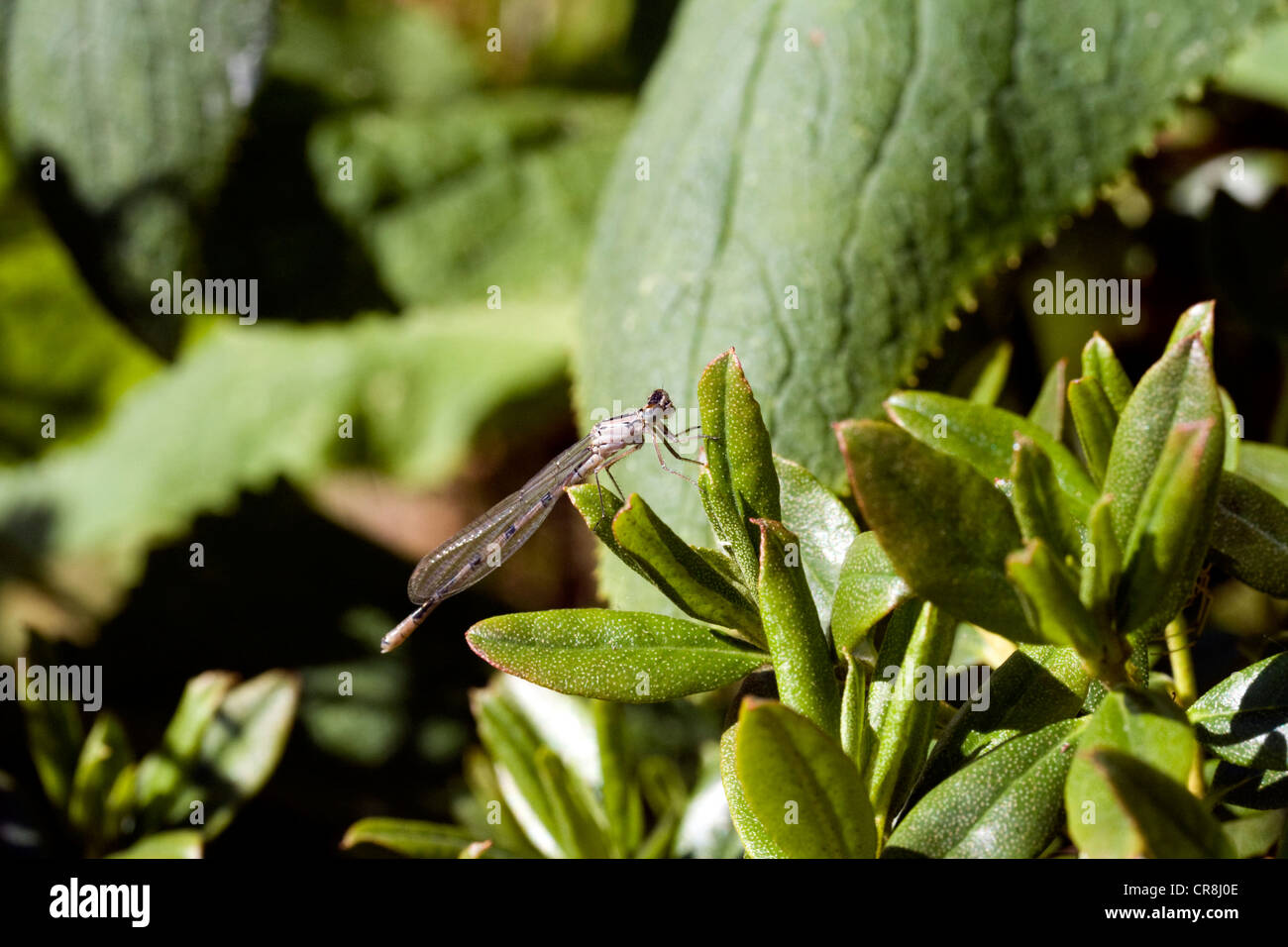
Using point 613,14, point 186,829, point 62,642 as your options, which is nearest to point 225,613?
point 62,642

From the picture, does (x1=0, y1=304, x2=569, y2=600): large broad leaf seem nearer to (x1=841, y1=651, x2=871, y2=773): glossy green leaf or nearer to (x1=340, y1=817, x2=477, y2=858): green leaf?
(x1=340, y1=817, x2=477, y2=858): green leaf

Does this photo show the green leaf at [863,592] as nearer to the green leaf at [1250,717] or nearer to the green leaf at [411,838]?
the green leaf at [1250,717]

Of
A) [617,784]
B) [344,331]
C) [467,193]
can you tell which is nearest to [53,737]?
[617,784]

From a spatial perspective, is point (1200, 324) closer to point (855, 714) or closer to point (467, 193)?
point (855, 714)

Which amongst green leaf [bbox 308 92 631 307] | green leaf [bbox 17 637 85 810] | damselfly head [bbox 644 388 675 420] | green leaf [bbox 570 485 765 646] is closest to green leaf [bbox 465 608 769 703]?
green leaf [bbox 570 485 765 646]

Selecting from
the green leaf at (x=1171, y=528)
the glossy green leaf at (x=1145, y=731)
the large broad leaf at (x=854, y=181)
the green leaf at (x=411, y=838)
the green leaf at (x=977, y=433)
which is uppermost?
the large broad leaf at (x=854, y=181)

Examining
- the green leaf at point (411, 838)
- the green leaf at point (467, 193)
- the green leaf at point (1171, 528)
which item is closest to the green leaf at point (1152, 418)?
the green leaf at point (1171, 528)

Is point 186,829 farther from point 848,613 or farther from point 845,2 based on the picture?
point 845,2
